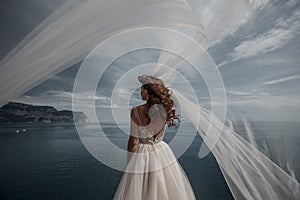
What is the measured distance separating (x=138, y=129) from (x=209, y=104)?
→ 581 mm

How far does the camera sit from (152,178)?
1.06 m

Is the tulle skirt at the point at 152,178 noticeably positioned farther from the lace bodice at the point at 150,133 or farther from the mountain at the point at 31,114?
the mountain at the point at 31,114

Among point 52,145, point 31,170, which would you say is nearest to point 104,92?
point 31,170

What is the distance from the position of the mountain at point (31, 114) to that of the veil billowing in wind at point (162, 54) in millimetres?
1567

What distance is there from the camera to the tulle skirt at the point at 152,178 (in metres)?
1.04

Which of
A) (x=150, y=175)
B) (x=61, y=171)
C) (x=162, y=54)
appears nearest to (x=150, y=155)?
(x=150, y=175)

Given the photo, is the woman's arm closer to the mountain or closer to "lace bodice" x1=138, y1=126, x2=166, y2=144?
"lace bodice" x1=138, y1=126, x2=166, y2=144

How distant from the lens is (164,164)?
1.11 m

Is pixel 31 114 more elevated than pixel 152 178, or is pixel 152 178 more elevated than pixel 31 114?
pixel 31 114

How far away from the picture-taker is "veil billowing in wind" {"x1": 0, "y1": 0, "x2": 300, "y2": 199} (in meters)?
0.69

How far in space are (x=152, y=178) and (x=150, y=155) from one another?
0.36ft

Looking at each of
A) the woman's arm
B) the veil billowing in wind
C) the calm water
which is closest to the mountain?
the calm water

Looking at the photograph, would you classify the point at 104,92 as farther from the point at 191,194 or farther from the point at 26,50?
the point at 26,50

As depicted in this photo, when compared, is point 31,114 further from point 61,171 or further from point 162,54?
point 162,54
